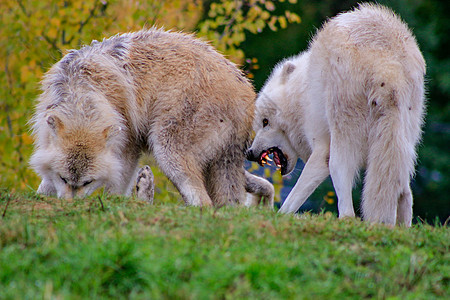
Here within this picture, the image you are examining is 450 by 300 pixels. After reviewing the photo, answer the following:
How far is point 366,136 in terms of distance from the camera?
5195 millimetres

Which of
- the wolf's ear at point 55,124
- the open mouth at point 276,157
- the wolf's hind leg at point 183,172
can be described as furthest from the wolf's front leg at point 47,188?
the open mouth at point 276,157

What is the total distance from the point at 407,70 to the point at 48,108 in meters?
3.82

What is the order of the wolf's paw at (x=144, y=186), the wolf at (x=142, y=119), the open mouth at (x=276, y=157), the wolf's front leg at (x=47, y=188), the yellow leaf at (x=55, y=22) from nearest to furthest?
the wolf at (x=142, y=119) < the wolf's front leg at (x=47, y=188) < the wolf's paw at (x=144, y=186) < the open mouth at (x=276, y=157) < the yellow leaf at (x=55, y=22)

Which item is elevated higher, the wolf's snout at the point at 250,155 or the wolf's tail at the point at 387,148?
the wolf's tail at the point at 387,148

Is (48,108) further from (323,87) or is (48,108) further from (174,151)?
(323,87)

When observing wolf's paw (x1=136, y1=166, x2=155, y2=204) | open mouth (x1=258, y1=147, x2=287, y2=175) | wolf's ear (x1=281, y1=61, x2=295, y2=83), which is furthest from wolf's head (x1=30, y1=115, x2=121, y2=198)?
wolf's ear (x1=281, y1=61, x2=295, y2=83)

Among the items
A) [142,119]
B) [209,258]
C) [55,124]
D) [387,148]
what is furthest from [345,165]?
[55,124]

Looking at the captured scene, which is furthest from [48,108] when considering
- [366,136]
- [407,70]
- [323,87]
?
[407,70]

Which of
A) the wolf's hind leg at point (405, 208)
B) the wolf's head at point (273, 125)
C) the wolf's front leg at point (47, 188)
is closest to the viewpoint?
the wolf's hind leg at point (405, 208)

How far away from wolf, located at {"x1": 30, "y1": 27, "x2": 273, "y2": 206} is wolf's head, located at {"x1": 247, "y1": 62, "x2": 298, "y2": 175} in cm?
48

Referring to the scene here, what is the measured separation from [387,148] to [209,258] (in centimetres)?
258

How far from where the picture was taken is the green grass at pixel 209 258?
9.21 ft

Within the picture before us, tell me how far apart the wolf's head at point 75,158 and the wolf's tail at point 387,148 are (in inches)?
109

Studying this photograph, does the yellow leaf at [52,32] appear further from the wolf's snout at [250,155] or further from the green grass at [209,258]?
the green grass at [209,258]
